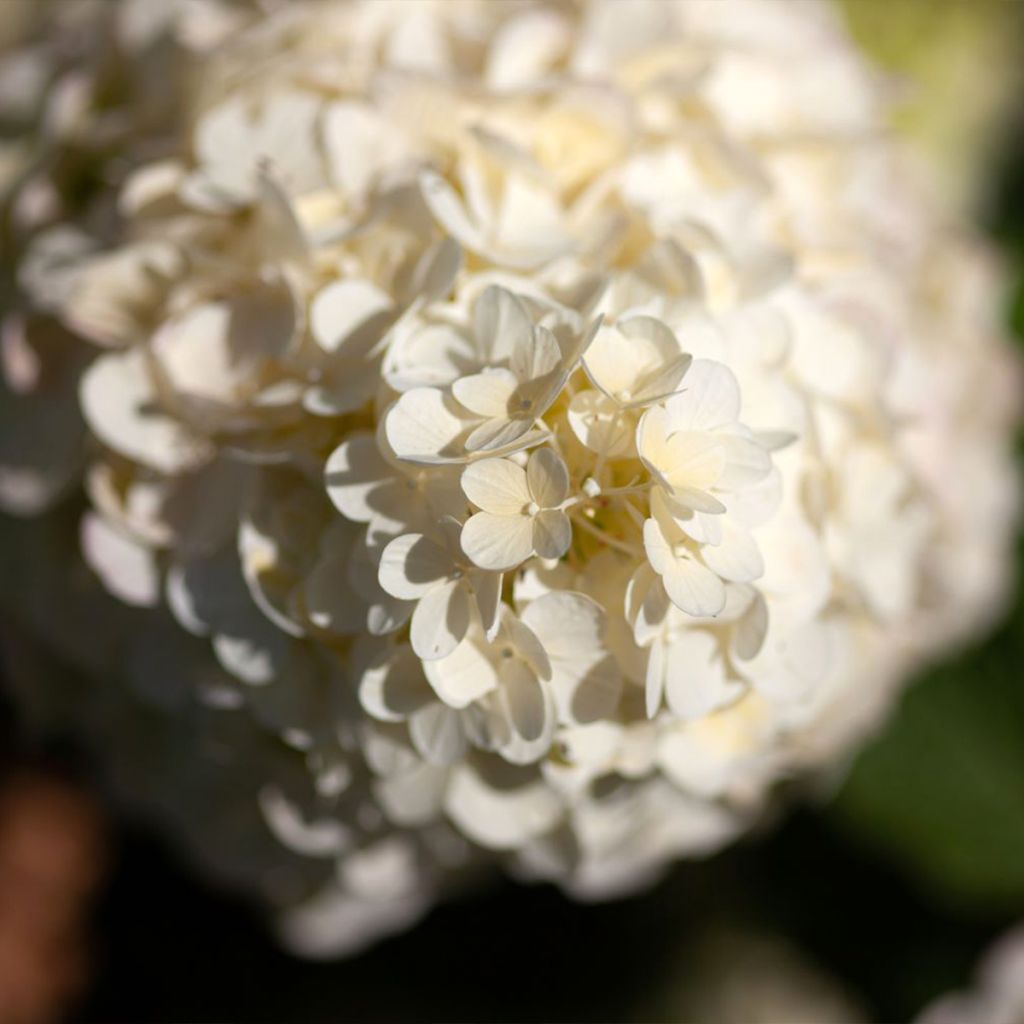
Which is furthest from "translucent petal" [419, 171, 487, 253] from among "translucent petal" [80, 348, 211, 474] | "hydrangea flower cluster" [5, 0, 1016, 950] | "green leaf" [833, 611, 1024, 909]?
"green leaf" [833, 611, 1024, 909]

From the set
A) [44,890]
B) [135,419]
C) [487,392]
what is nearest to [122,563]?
[135,419]

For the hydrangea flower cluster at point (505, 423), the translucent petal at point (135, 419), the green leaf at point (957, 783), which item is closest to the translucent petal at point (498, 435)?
the hydrangea flower cluster at point (505, 423)

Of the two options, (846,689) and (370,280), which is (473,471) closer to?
(370,280)

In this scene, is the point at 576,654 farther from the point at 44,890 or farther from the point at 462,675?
the point at 44,890

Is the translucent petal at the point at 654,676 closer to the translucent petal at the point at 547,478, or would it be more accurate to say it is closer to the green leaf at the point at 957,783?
the translucent petal at the point at 547,478

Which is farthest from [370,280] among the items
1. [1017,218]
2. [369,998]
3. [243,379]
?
[1017,218]
